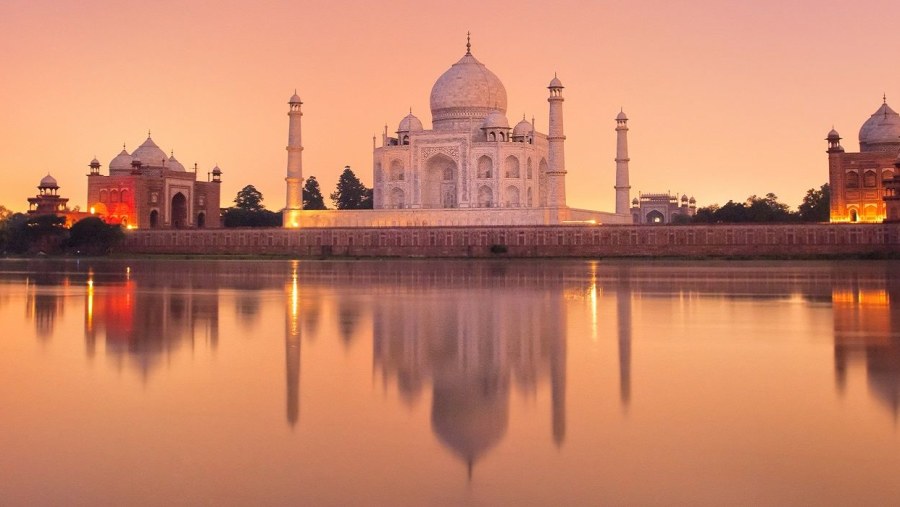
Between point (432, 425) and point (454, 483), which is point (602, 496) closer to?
point (454, 483)

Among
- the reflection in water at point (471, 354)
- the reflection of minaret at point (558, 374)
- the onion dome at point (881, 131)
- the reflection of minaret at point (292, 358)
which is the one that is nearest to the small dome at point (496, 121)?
the onion dome at point (881, 131)

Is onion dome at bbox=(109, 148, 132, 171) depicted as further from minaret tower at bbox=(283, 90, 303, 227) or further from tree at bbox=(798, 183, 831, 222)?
tree at bbox=(798, 183, 831, 222)

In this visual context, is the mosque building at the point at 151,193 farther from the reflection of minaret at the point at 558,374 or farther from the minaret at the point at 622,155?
the reflection of minaret at the point at 558,374

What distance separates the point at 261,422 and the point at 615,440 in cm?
171

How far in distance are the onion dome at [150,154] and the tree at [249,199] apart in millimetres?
10776

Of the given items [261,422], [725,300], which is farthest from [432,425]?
[725,300]

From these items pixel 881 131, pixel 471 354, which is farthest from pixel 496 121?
pixel 471 354

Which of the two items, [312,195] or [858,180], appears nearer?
[858,180]

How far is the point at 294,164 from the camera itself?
39875 millimetres

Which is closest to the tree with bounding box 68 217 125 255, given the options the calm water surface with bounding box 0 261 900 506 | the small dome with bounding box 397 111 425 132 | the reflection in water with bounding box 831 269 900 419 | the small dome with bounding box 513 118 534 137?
the small dome with bounding box 397 111 425 132

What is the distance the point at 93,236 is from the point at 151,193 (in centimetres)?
694

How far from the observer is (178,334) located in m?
8.85

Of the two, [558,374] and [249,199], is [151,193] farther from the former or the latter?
[558,374]

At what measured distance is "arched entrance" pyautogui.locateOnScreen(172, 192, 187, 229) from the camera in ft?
150
